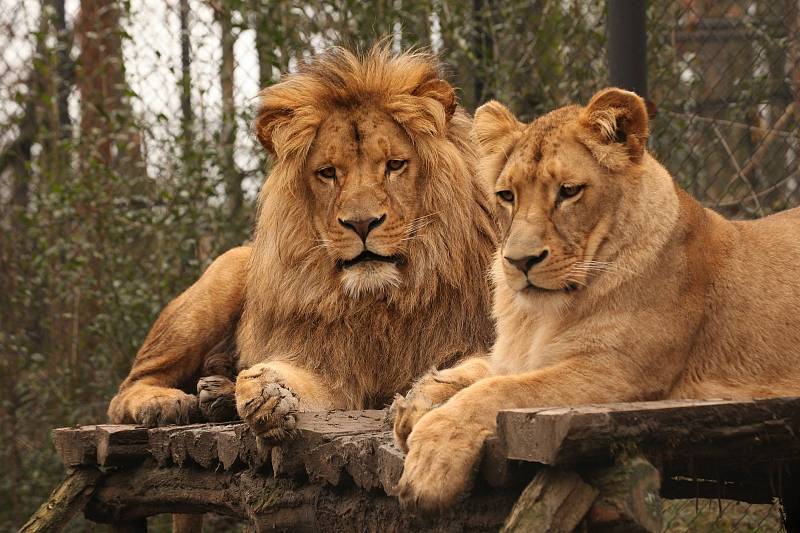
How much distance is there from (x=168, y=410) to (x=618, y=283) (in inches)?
73.6

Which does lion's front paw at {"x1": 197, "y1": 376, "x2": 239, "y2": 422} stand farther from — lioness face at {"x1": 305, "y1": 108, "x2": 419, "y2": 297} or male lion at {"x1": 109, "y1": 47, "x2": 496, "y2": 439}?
lioness face at {"x1": 305, "y1": 108, "x2": 419, "y2": 297}

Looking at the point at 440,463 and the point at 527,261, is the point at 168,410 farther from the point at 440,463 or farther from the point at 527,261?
the point at 440,463

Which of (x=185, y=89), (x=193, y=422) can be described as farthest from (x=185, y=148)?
(x=193, y=422)

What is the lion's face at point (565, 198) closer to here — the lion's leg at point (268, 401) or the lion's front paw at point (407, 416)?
the lion's front paw at point (407, 416)

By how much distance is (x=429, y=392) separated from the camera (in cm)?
272

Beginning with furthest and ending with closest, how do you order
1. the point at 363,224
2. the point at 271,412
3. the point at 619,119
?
the point at 363,224 < the point at 271,412 < the point at 619,119

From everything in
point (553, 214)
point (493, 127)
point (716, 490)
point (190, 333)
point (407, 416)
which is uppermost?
point (493, 127)

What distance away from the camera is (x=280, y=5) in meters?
5.48

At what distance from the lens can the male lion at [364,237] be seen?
354 centimetres

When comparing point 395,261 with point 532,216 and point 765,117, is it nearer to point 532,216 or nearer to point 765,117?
point 532,216

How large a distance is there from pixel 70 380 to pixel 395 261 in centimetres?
285

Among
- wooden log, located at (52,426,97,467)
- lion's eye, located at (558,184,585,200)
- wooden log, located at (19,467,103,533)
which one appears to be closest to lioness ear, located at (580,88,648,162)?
lion's eye, located at (558,184,585,200)

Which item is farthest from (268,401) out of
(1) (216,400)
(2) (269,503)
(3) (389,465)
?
(1) (216,400)

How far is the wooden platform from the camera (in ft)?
6.68
